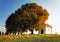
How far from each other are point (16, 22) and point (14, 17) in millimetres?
3299

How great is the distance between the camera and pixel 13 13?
164 feet

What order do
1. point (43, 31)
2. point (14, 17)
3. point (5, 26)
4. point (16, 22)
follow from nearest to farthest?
point (16, 22) < point (14, 17) < point (5, 26) < point (43, 31)

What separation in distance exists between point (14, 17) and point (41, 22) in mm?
6338

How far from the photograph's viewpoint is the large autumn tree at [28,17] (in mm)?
45312

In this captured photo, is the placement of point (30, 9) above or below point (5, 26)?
above

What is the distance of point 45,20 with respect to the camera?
1933 inches

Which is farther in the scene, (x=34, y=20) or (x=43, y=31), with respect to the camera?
(x=43, y=31)

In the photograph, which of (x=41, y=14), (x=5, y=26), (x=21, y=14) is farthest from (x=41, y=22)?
(x=5, y=26)

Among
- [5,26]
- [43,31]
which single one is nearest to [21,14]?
[5,26]

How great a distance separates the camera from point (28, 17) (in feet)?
149

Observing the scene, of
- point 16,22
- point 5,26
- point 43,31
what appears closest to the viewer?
point 16,22

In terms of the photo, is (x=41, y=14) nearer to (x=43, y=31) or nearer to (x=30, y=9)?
(x=30, y=9)

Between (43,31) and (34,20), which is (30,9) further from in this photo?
(43,31)

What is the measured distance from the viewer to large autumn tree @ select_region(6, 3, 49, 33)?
45312 millimetres
